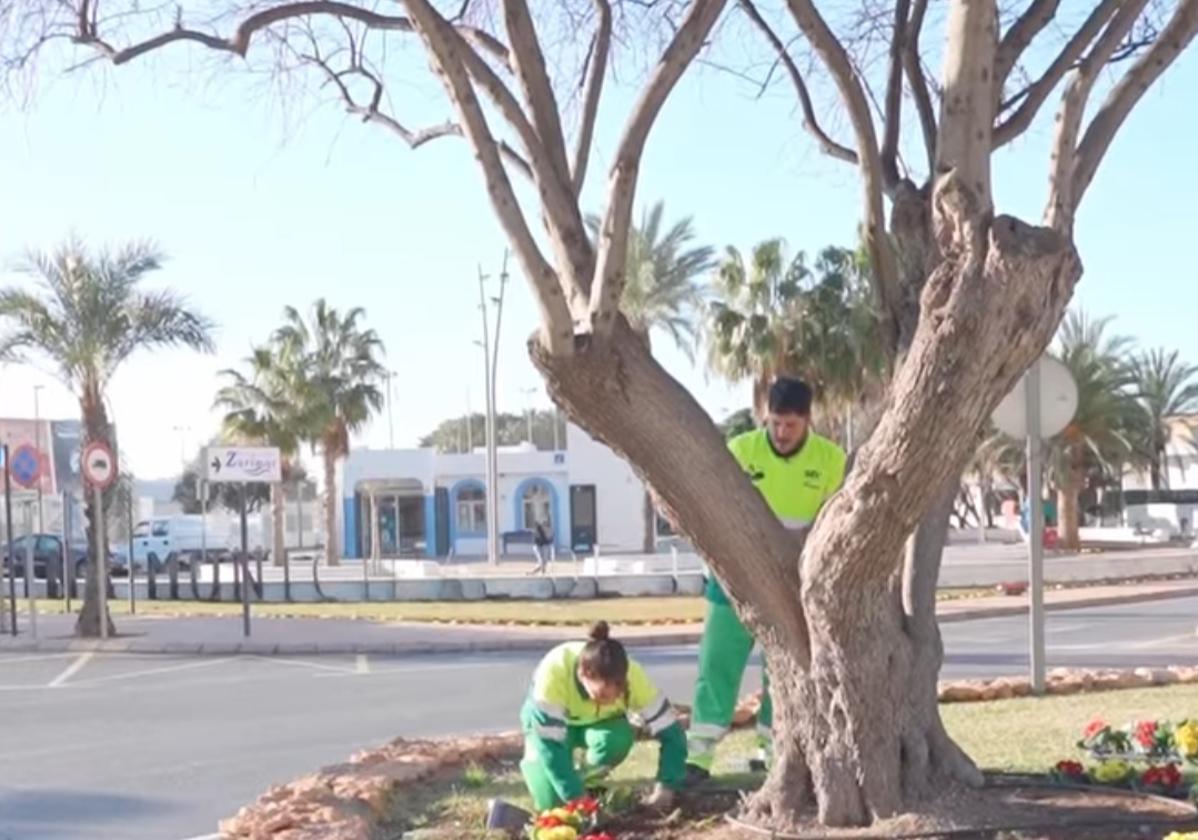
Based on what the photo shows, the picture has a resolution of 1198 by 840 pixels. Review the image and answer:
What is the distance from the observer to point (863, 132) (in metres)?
7.72

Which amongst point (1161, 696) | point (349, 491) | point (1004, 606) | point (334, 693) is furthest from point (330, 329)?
point (1161, 696)

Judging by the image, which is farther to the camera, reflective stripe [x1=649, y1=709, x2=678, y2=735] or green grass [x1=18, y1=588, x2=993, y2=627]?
green grass [x1=18, y1=588, x2=993, y2=627]

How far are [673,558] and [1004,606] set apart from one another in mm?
11821

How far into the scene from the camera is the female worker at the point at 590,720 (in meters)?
6.94

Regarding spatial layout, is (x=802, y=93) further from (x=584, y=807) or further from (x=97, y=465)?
(x=97, y=465)

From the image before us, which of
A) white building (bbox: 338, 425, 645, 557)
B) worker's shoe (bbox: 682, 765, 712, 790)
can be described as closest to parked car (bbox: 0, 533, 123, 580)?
white building (bbox: 338, 425, 645, 557)

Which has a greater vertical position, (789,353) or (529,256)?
(789,353)

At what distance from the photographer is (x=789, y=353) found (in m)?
38.4

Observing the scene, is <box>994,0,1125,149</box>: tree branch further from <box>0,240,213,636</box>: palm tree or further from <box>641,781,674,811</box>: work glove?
<box>0,240,213,636</box>: palm tree

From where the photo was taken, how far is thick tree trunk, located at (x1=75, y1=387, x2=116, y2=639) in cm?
2295

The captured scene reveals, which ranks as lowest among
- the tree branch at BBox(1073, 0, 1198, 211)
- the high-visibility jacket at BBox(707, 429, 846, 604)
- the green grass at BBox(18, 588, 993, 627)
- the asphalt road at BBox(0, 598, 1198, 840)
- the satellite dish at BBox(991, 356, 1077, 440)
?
the asphalt road at BBox(0, 598, 1198, 840)

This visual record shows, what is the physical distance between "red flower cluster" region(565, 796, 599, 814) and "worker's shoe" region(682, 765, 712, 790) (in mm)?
730

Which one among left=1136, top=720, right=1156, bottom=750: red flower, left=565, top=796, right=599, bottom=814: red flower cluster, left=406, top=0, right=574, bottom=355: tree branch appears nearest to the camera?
left=406, top=0, right=574, bottom=355: tree branch

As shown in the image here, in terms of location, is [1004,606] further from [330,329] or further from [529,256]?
[330,329]
